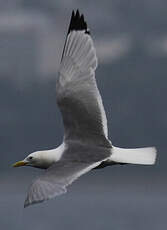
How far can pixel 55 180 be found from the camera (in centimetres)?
942

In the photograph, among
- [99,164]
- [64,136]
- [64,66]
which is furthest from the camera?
[64,66]

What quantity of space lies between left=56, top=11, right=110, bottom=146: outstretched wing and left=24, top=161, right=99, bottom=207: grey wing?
1.13 metres

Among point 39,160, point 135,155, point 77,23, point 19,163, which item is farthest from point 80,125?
point 77,23

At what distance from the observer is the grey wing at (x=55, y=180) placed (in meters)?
8.93

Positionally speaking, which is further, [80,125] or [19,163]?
[19,163]

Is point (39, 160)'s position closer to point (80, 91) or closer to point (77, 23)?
point (80, 91)

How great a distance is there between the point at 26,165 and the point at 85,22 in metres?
2.78

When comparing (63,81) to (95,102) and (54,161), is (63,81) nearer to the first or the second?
(95,102)

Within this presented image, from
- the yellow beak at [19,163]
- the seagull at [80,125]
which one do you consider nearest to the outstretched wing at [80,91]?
the seagull at [80,125]

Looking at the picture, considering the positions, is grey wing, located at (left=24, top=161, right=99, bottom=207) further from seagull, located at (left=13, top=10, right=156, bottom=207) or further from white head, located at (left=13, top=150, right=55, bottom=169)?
white head, located at (left=13, top=150, right=55, bottom=169)

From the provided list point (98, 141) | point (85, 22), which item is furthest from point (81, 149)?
point (85, 22)

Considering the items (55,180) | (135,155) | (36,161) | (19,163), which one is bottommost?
(19,163)

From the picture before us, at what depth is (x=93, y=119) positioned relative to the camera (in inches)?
449

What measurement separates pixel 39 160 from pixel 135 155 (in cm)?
162
